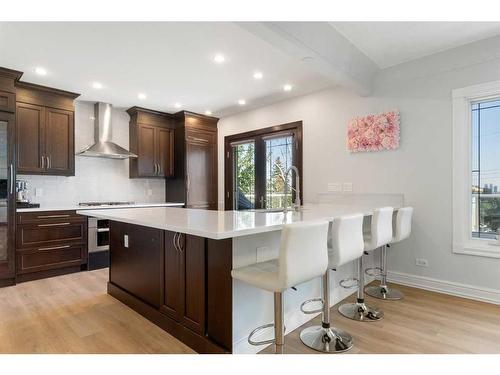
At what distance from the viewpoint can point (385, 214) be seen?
104 inches

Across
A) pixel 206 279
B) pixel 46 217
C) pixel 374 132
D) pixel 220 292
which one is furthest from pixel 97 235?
pixel 374 132

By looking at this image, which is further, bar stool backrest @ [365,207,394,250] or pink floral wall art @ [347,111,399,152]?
pink floral wall art @ [347,111,399,152]

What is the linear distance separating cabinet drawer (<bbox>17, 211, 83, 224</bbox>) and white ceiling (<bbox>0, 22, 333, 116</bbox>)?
175 centimetres

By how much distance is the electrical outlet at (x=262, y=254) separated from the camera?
201cm

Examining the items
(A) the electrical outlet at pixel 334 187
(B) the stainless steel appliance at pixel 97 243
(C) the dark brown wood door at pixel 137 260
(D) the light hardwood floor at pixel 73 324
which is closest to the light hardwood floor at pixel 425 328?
(D) the light hardwood floor at pixel 73 324

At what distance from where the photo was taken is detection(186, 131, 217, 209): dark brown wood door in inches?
214

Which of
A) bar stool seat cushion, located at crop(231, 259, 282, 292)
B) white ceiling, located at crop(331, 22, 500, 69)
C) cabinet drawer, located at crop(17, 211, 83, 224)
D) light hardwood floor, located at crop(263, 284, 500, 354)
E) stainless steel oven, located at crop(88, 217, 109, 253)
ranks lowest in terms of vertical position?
light hardwood floor, located at crop(263, 284, 500, 354)

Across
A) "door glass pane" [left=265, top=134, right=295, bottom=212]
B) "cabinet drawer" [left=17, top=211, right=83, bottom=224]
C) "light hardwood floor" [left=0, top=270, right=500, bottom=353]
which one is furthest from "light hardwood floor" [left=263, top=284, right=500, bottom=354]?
"cabinet drawer" [left=17, top=211, right=83, bottom=224]

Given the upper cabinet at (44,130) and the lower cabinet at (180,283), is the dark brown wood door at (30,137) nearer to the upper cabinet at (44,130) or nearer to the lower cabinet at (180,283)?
the upper cabinet at (44,130)

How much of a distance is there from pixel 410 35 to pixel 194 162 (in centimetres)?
388

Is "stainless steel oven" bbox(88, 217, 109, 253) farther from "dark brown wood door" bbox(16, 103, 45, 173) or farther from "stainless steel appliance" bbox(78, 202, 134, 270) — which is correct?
"dark brown wood door" bbox(16, 103, 45, 173)
